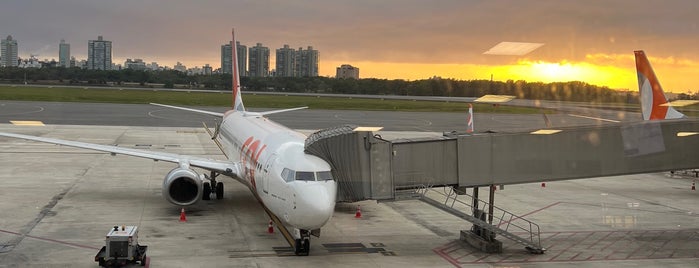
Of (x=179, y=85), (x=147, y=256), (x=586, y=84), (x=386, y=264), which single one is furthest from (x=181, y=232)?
(x=179, y=85)

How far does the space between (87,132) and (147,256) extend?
154ft

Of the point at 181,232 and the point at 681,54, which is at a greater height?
the point at 681,54

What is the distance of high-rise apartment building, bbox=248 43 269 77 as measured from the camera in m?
36.5

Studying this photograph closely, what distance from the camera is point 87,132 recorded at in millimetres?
62938

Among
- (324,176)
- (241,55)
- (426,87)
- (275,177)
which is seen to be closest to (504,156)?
(426,87)

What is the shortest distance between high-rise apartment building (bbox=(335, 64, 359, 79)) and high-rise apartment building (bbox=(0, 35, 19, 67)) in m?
55.1

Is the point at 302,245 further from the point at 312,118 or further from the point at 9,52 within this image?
the point at 9,52

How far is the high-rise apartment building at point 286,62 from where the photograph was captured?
32.3 meters

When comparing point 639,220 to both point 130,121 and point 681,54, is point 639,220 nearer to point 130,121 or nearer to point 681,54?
point 681,54

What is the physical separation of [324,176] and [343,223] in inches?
256

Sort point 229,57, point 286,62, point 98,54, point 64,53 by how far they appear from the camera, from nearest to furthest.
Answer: point 286,62
point 229,57
point 64,53
point 98,54

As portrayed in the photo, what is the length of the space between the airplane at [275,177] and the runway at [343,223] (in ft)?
3.46

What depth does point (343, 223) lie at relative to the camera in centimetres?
2659

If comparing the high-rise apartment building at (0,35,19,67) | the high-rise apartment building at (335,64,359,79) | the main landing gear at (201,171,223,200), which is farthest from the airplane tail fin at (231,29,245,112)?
the high-rise apartment building at (0,35,19,67)
